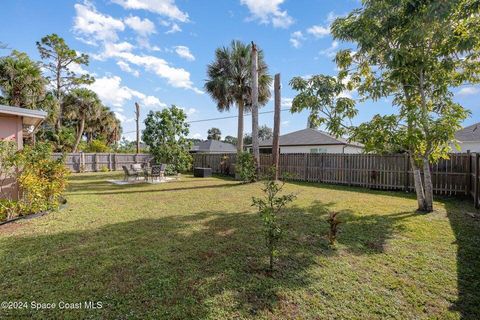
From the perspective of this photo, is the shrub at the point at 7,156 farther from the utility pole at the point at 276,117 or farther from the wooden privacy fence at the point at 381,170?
the utility pole at the point at 276,117

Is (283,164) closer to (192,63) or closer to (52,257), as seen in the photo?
(192,63)

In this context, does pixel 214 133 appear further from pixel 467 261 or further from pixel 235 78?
pixel 467 261

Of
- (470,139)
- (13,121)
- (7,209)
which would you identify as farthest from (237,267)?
(470,139)

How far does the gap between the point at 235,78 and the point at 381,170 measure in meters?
10.7

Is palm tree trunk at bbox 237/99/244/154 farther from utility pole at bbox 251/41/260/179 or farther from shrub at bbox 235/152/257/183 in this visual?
utility pole at bbox 251/41/260/179

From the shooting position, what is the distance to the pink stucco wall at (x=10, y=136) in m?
5.74

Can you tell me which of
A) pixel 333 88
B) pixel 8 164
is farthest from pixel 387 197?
pixel 8 164

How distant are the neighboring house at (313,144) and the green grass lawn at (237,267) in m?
14.6

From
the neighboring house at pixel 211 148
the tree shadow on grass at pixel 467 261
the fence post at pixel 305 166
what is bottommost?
the tree shadow on grass at pixel 467 261

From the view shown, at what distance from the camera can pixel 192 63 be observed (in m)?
16.6

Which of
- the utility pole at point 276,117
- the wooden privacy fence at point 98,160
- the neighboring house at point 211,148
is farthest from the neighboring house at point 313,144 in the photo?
the wooden privacy fence at point 98,160

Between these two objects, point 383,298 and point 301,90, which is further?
point 301,90

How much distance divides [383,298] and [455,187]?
886 centimetres

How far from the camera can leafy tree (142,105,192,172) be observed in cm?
1471
